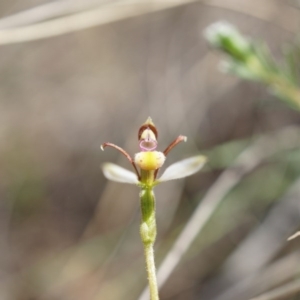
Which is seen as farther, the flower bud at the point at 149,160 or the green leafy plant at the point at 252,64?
the green leafy plant at the point at 252,64

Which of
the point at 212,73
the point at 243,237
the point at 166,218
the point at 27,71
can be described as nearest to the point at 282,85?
the point at 243,237

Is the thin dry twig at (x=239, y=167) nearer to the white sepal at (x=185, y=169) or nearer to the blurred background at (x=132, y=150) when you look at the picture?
the blurred background at (x=132, y=150)

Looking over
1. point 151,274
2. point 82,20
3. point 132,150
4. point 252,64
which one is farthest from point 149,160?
point 132,150

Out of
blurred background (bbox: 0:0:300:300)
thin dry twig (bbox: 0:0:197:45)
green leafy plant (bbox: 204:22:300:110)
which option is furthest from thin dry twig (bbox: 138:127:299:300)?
thin dry twig (bbox: 0:0:197:45)

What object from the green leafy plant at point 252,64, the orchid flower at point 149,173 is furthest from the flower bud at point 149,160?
the green leafy plant at point 252,64

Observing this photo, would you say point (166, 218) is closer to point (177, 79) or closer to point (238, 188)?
point (238, 188)

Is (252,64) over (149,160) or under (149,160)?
over

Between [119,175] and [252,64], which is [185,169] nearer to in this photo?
[119,175]

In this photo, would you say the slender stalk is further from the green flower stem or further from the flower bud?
the flower bud
